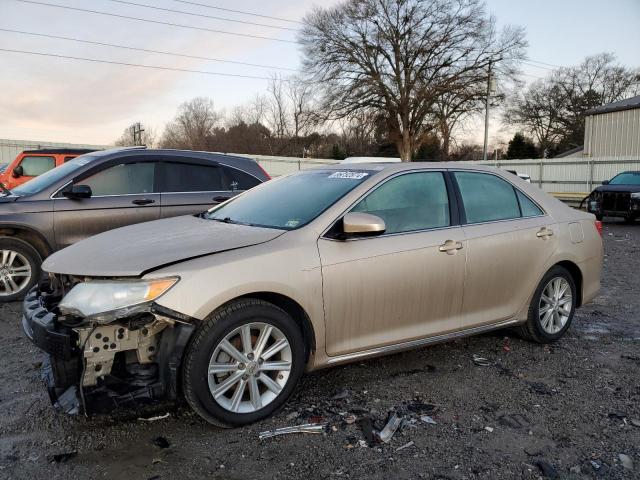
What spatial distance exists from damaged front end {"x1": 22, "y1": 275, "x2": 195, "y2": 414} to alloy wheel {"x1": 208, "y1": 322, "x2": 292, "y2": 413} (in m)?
0.25

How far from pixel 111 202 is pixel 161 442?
13.5 ft

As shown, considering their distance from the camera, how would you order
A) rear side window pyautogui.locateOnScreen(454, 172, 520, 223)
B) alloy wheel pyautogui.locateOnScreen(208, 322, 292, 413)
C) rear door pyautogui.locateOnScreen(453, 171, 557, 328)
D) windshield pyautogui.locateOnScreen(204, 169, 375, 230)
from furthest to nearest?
rear side window pyautogui.locateOnScreen(454, 172, 520, 223), rear door pyautogui.locateOnScreen(453, 171, 557, 328), windshield pyautogui.locateOnScreen(204, 169, 375, 230), alloy wheel pyautogui.locateOnScreen(208, 322, 292, 413)

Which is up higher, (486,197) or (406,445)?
(486,197)

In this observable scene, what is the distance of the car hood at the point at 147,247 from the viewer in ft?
9.98

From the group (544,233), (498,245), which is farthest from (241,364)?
(544,233)

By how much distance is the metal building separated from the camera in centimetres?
3275

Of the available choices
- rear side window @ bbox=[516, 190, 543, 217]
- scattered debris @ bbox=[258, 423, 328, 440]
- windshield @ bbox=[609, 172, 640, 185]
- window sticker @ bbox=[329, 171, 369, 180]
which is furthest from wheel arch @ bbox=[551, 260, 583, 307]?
windshield @ bbox=[609, 172, 640, 185]

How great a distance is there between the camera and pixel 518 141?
50094 millimetres

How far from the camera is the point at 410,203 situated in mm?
4047

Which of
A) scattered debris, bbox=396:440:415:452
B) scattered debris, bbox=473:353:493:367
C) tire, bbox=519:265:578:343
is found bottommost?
scattered debris, bbox=396:440:415:452

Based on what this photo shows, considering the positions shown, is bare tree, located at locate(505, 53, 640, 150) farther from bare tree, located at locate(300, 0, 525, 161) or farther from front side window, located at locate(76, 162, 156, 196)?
front side window, located at locate(76, 162, 156, 196)

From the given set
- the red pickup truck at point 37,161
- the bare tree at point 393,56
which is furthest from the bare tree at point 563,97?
the red pickup truck at point 37,161

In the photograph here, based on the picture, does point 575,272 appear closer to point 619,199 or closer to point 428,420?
Result: point 428,420

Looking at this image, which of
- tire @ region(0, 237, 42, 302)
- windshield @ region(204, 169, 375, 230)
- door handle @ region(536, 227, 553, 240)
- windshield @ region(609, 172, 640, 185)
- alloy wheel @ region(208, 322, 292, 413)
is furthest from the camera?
windshield @ region(609, 172, 640, 185)
